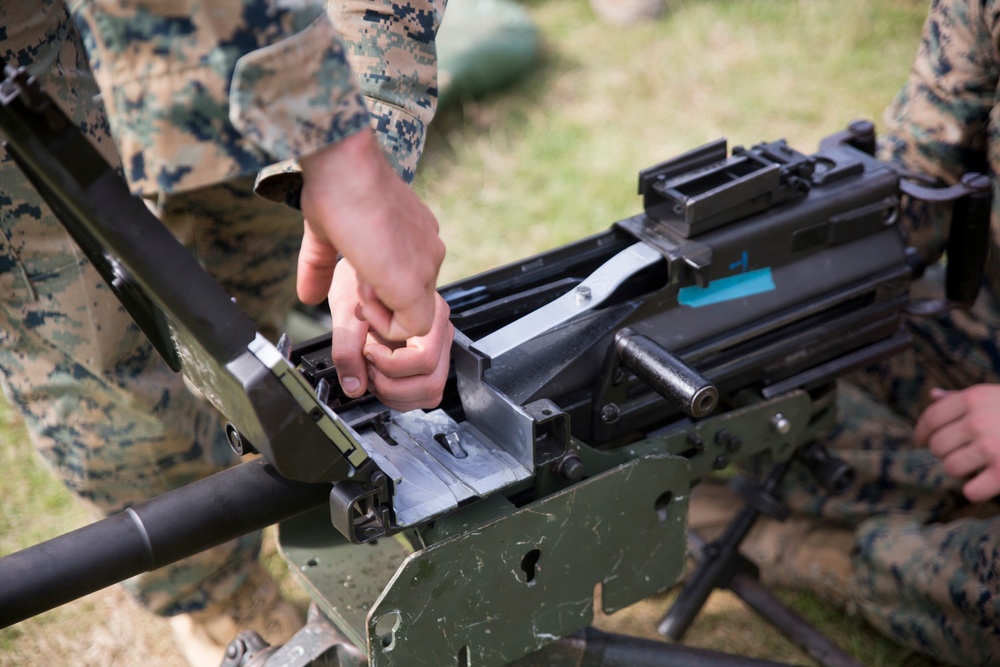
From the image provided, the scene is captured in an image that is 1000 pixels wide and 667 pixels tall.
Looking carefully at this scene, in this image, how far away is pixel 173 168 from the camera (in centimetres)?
127

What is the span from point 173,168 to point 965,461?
184 cm

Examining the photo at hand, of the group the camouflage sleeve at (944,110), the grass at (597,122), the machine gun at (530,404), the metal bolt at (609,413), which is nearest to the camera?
the machine gun at (530,404)

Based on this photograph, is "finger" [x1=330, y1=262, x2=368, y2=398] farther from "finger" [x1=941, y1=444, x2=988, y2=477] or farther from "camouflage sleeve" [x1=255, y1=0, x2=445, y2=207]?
"finger" [x1=941, y1=444, x2=988, y2=477]

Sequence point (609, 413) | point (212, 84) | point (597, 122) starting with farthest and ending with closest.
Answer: point (597, 122) → point (609, 413) → point (212, 84)

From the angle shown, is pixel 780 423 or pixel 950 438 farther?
pixel 950 438

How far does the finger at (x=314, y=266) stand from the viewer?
1631 mm

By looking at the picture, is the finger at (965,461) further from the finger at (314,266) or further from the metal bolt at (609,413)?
the finger at (314,266)

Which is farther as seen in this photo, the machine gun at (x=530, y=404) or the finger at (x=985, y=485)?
the finger at (x=985, y=485)

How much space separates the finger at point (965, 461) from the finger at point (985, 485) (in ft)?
0.07

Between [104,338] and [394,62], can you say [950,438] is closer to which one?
[394,62]

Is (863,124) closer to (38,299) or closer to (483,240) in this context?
(38,299)

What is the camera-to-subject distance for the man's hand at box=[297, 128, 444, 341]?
1.27 m

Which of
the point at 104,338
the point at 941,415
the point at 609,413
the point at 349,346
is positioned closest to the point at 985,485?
the point at 941,415

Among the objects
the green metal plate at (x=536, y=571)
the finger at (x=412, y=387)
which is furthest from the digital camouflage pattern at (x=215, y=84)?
the green metal plate at (x=536, y=571)
